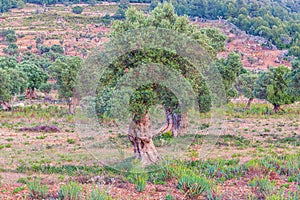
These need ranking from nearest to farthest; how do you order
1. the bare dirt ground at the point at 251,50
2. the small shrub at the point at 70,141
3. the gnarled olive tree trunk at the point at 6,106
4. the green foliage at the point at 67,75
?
1. the small shrub at the point at 70,141
2. the green foliage at the point at 67,75
3. the gnarled olive tree trunk at the point at 6,106
4. the bare dirt ground at the point at 251,50

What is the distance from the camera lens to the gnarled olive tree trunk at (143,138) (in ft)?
48.8

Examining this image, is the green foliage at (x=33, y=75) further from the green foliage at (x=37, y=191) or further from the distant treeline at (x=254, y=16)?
the distant treeline at (x=254, y=16)

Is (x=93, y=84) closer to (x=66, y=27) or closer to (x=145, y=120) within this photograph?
(x=145, y=120)

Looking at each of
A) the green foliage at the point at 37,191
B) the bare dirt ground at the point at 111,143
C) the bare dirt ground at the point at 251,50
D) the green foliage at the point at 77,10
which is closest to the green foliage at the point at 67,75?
the bare dirt ground at the point at 111,143

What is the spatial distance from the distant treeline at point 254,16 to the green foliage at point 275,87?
3856 cm

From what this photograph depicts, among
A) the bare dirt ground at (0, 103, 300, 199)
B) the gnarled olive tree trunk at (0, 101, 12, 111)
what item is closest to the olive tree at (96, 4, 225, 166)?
the bare dirt ground at (0, 103, 300, 199)

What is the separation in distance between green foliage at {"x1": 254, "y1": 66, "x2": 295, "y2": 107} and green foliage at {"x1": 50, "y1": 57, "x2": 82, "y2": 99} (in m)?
17.8

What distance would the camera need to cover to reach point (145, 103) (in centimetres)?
1405

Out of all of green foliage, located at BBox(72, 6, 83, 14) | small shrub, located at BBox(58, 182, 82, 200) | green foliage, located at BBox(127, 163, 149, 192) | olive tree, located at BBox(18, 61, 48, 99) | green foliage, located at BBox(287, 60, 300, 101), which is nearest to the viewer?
small shrub, located at BBox(58, 182, 82, 200)

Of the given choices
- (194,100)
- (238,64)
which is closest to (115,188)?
(194,100)

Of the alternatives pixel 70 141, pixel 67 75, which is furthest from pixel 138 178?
pixel 67 75

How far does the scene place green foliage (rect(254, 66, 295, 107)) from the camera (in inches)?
1516

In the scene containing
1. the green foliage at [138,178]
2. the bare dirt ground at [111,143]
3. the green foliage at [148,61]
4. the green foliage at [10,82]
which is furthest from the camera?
the green foliage at [10,82]

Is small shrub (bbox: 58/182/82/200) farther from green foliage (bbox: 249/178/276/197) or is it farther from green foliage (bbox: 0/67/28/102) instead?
green foliage (bbox: 0/67/28/102)
